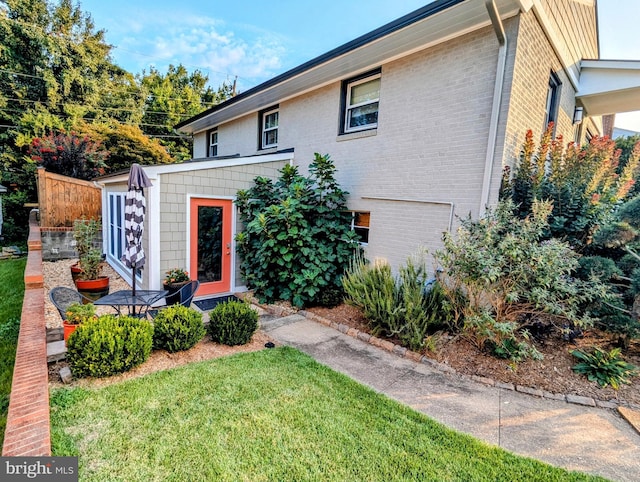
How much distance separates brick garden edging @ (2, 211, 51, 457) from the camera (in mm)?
2246

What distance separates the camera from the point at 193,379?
12.4ft

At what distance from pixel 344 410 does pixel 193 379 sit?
73.6 inches

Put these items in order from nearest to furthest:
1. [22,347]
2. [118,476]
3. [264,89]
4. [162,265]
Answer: [118,476] < [22,347] < [162,265] < [264,89]

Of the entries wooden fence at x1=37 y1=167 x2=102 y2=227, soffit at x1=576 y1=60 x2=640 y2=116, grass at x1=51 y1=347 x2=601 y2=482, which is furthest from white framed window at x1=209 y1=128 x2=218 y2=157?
soffit at x1=576 y1=60 x2=640 y2=116

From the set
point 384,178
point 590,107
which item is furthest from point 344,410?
point 590,107

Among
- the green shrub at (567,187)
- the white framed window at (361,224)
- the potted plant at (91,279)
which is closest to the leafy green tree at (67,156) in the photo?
the potted plant at (91,279)

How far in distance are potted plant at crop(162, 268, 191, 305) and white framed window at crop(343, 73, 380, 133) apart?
5.15 meters

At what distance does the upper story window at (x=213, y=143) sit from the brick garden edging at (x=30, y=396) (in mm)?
9841

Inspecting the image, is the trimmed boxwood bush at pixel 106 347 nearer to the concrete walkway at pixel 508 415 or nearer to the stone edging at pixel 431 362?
the concrete walkway at pixel 508 415

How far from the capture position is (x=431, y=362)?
178 inches

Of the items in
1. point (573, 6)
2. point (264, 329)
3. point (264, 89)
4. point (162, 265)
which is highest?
point (573, 6)

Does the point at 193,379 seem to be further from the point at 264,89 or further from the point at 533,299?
the point at 264,89

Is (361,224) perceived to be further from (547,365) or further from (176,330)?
(176,330)

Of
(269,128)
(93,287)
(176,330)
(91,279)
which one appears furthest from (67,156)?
(176,330)
